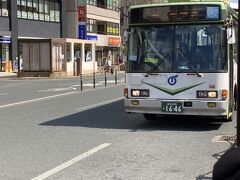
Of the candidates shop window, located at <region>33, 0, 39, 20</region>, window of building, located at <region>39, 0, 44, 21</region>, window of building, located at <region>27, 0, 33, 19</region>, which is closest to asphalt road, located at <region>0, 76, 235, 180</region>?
window of building, located at <region>27, 0, 33, 19</region>

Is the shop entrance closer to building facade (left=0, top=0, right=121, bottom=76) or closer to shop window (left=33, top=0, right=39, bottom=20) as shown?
building facade (left=0, top=0, right=121, bottom=76)

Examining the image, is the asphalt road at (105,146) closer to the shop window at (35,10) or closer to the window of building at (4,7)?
the window of building at (4,7)

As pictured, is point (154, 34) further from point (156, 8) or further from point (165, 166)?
point (165, 166)

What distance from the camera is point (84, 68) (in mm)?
52438

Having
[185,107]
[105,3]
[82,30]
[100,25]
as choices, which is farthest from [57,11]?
[185,107]

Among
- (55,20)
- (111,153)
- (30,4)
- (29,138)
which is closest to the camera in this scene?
(111,153)

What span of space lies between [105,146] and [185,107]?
2747 mm

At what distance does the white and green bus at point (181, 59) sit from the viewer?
11.3m

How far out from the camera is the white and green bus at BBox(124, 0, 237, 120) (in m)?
11.3

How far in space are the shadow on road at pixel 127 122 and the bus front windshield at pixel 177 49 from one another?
145cm

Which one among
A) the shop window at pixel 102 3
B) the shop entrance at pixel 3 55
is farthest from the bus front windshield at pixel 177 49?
the shop window at pixel 102 3

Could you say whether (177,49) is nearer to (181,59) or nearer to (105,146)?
(181,59)

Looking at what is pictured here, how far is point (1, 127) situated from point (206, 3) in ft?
18.9

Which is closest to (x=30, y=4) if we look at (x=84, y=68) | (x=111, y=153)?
(x=84, y=68)
